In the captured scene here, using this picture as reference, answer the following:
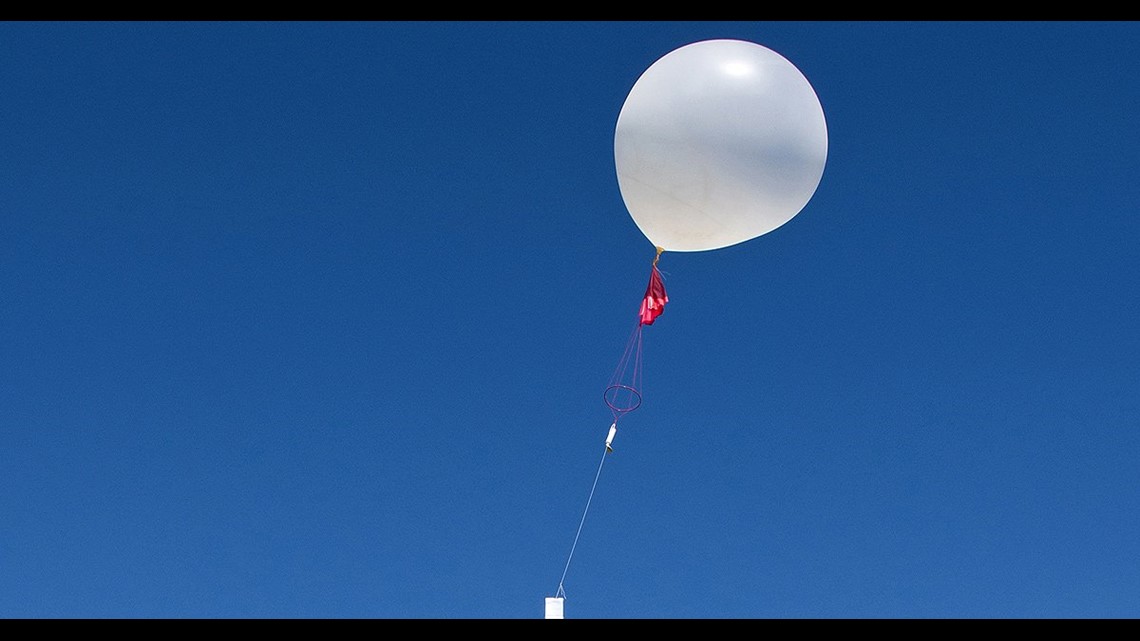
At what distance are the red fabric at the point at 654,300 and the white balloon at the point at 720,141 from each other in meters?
1.02

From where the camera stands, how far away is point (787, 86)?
15.1m

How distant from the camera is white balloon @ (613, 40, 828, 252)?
48.4 ft

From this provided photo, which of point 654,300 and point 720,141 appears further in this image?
point 654,300

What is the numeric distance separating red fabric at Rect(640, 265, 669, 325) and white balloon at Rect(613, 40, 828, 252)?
40.0 inches

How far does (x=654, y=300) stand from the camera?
656 inches

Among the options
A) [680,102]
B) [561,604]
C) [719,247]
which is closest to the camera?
[561,604]

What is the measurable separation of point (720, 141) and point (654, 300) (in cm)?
271

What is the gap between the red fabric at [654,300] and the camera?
16625 mm

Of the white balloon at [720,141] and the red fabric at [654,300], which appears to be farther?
the red fabric at [654,300]

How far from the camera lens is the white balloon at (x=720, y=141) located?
48.4 ft

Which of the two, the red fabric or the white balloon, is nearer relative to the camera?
the white balloon
